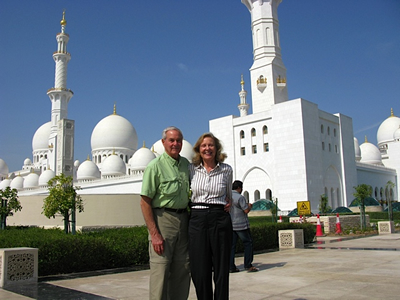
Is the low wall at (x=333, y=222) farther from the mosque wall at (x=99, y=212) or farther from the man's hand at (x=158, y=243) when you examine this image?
the man's hand at (x=158, y=243)

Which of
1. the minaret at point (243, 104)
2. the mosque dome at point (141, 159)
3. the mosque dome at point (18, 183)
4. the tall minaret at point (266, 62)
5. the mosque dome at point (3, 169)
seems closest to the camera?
the tall minaret at point (266, 62)

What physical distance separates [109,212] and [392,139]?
5507 centimetres

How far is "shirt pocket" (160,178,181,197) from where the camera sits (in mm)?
3527

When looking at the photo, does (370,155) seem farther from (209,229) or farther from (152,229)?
(152,229)

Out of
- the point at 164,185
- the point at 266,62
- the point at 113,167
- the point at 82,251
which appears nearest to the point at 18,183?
the point at 113,167

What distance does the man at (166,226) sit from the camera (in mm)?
3459

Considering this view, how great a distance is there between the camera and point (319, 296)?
4.68 metres

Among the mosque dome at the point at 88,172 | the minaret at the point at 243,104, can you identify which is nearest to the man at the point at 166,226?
the minaret at the point at 243,104

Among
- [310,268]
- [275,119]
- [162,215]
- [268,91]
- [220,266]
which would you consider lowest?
[310,268]

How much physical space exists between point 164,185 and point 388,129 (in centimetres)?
6643

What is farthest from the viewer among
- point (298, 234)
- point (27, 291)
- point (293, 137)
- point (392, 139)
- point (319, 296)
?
point (392, 139)

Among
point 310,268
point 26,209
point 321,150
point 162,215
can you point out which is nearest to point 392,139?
point 321,150

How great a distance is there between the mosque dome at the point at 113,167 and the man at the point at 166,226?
4656 cm

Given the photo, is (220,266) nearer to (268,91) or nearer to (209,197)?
(209,197)
